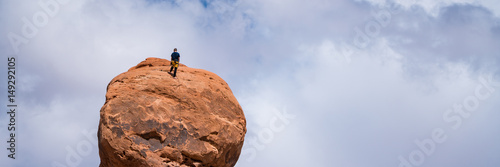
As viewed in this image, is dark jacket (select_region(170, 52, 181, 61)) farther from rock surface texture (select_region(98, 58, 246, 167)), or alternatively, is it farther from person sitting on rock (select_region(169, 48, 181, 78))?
rock surface texture (select_region(98, 58, 246, 167))

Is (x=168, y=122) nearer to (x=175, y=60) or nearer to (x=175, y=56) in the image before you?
(x=175, y=60)

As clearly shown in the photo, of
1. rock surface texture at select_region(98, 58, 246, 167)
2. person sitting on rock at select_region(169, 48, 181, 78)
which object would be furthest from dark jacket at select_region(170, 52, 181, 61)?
rock surface texture at select_region(98, 58, 246, 167)

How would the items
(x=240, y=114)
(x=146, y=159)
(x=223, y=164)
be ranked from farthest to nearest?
(x=240, y=114) < (x=223, y=164) < (x=146, y=159)

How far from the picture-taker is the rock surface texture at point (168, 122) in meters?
14.1

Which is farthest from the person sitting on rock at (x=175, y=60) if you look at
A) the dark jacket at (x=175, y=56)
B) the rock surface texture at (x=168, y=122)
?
the rock surface texture at (x=168, y=122)

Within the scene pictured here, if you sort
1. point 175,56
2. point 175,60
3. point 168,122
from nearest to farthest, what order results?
point 168,122
point 175,60
point 175,56

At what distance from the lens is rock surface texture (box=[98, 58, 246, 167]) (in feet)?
46.4

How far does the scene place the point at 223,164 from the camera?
16094mm

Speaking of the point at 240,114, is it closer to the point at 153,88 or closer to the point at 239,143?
the point at 239,143

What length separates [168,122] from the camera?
14812 millimetres

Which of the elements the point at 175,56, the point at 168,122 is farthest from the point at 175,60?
the point at 168,122

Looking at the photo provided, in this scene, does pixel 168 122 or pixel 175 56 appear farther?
pixel 175 56

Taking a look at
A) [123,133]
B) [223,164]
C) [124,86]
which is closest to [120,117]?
[123,133]

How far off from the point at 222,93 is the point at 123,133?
4394mm
